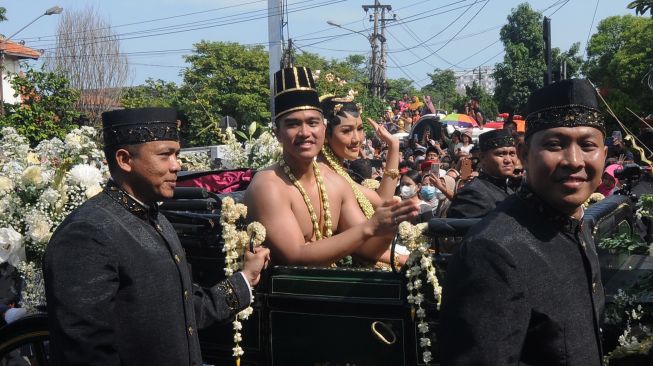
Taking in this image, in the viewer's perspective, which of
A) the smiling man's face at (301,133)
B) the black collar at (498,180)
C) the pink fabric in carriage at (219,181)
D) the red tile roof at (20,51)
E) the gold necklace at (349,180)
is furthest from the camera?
the red tile roof at (20,51)

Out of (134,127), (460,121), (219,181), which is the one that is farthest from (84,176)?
(460,121)

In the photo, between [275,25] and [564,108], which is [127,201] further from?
[275,25]

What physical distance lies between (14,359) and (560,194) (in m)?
3.18

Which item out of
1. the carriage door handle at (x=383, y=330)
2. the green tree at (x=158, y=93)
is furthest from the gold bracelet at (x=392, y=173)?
the green tree at (x=158, y=93)

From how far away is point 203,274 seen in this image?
4.57 m

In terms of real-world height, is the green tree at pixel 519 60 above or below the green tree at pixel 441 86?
below

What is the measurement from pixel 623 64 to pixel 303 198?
30.1m

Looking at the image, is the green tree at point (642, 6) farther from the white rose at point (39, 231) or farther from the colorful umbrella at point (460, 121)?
the colorful umbrella at point (460, 121)

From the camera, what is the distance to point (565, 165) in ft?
7.47

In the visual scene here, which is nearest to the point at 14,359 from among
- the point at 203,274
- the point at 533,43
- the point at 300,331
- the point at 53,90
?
the point at 203,274

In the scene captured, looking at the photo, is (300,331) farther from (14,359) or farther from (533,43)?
(533,43)

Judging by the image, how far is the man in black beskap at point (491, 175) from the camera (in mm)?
4871

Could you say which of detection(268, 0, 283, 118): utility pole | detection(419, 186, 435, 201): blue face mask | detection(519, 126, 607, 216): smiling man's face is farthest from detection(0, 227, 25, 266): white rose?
detection(268, 0, 283, 118): utility pole

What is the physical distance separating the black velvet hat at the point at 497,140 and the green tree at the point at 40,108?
9633 mm
